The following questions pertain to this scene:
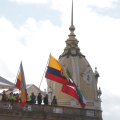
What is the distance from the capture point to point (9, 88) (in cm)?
3909

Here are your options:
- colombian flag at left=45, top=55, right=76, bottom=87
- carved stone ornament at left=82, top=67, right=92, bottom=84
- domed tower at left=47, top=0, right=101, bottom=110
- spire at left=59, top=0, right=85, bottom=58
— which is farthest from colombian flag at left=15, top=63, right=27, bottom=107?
spire at left=59, top=0, right=85, bottom=58

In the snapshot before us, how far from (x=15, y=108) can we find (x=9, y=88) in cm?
699

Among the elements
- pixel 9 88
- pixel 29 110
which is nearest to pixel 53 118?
pixel 29 110

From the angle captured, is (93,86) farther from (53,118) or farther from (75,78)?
(53,118)

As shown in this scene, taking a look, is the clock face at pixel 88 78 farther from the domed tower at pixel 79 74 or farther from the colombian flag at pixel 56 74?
the colombian flag at pixel 56 74

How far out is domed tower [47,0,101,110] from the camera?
7106 centimetres

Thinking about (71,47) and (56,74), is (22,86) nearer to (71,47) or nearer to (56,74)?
(56,74)

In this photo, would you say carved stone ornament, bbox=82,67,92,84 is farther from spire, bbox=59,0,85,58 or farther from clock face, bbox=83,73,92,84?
spire, bbox=59,0,85,58

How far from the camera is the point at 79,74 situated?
238 ft

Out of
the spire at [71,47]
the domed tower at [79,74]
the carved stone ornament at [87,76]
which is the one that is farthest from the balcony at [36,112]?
the spire at [71,47]

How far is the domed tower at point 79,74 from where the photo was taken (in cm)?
7106

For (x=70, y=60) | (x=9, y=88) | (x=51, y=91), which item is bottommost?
(x=9, y=88)

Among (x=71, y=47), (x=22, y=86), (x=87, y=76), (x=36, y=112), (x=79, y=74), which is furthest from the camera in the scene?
(x=71, y=47)

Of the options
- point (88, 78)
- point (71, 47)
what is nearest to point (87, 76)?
point (88, 78)
